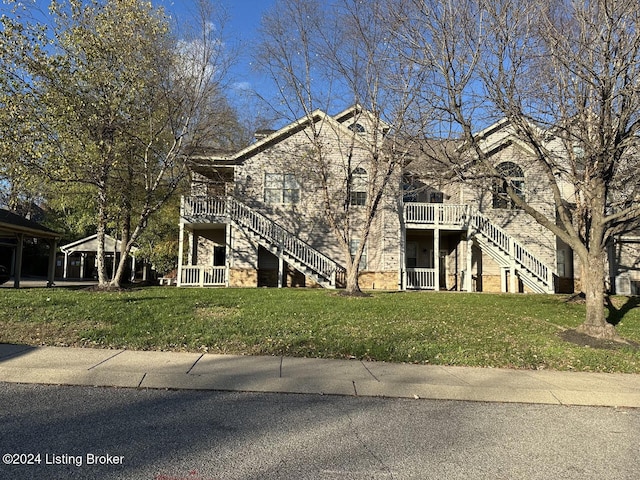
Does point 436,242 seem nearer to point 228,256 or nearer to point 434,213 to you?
point 434,213

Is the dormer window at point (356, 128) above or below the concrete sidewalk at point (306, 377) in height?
above

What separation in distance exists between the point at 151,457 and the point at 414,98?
11706 millimetres

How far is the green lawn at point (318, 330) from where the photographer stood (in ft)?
24.8

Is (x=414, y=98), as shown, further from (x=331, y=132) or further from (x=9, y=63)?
(x=9, y=63)

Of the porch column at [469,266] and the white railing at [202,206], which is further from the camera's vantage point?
the porch column at [469,266]

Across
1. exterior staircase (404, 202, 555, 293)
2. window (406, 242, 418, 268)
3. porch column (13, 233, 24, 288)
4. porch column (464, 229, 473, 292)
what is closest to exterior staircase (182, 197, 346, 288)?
exterior staircase (404, 202, 555, 293)

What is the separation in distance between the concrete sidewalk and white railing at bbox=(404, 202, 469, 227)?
14103 millimetres

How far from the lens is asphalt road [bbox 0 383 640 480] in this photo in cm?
351

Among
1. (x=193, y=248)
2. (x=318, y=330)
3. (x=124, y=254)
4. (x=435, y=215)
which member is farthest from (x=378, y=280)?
(x=318, y=330)

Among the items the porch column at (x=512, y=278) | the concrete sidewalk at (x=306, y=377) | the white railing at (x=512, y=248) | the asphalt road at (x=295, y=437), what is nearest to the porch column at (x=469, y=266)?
the white railing at (x=512, y=248)

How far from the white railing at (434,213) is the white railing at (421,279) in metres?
2.36

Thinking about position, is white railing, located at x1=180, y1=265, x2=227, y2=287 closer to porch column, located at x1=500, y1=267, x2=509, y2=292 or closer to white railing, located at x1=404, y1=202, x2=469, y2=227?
white railing, located at x1=404, y1=202, x2=469, y2=227

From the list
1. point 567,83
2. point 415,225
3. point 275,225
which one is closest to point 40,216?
point 275,225

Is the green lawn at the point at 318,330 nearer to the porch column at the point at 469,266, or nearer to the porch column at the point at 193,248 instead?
the porch column at the point at 469,266
